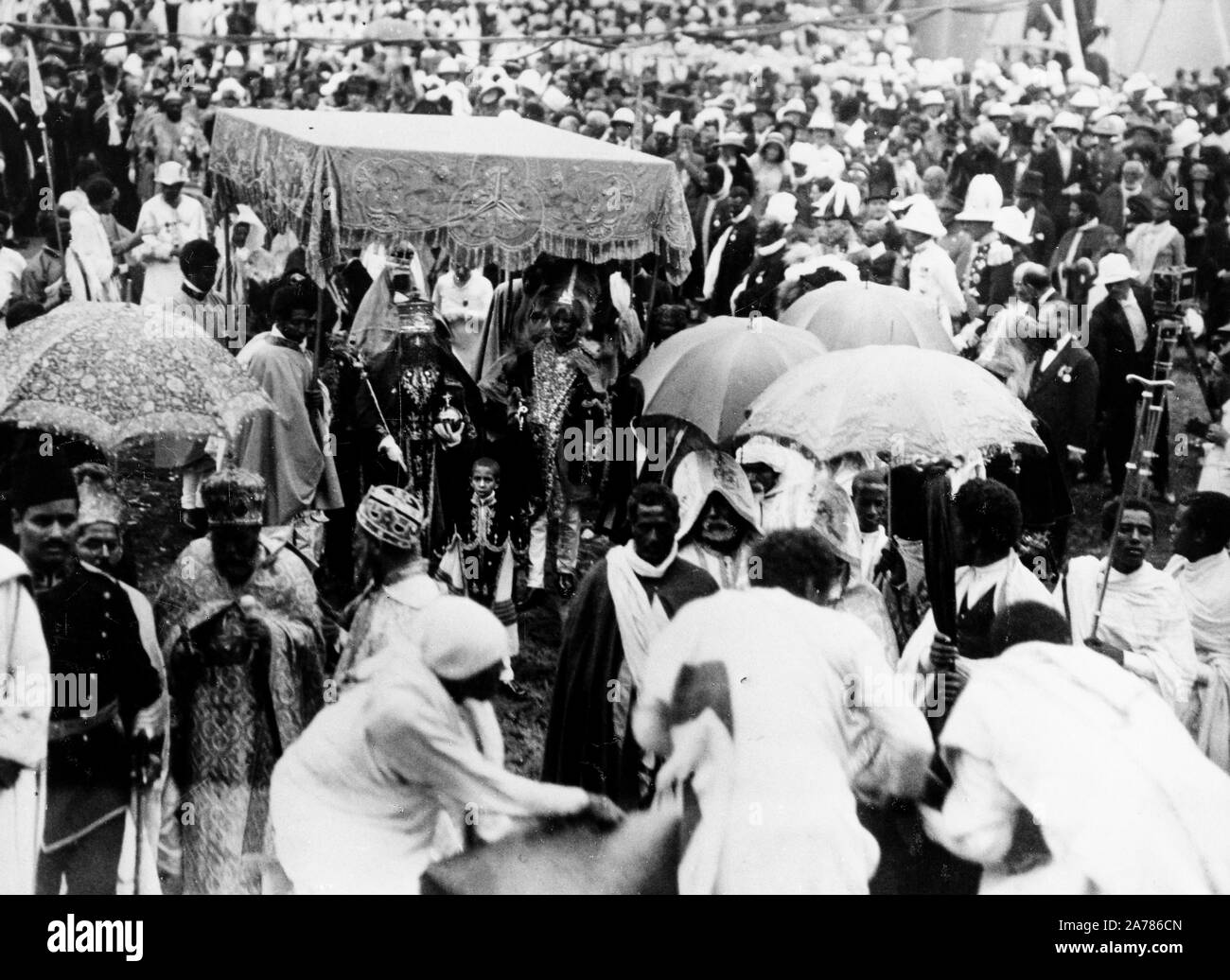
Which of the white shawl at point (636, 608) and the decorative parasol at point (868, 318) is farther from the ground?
the decorative parasol at point (868, 318)

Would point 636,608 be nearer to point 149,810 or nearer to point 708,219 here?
point 149,810

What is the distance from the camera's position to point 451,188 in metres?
8.15

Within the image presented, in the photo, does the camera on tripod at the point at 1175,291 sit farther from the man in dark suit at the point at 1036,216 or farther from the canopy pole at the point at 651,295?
the canopy pole at the point at 651,295

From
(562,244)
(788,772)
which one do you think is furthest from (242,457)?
(788,772)

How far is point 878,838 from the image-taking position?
24.3 feet

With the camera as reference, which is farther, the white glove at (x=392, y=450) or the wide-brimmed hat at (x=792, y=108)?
the wide-brimmed hat at (x=792, y=108)

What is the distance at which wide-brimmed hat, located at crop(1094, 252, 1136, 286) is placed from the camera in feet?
29.2

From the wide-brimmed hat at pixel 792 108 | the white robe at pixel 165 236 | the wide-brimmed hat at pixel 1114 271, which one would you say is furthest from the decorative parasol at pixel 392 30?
the wide-brimmed hat at pixel 1114 271

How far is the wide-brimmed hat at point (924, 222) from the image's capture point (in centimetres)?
986

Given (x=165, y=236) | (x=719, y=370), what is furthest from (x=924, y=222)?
(x=165, y=236)

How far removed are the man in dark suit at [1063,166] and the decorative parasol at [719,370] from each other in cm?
265

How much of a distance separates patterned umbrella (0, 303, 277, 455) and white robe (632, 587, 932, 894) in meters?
1.84

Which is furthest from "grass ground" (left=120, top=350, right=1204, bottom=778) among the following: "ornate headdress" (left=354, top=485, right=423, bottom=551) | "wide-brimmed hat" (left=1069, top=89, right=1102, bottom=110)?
"wide-brimmed hat" (left=1069, top=89, right=1102, bottom=110)

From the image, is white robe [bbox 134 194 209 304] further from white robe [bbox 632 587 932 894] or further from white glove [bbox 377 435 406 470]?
white robe [bbox 632 587 932 894]
